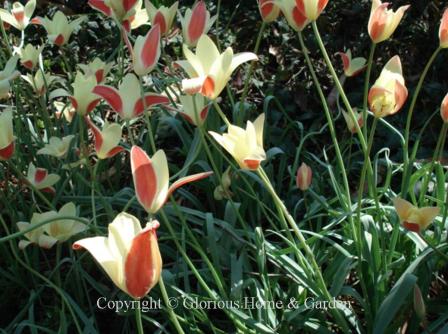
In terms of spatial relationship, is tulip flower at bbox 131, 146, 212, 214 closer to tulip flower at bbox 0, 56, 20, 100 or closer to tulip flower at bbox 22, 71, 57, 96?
tulip flower at bbox 0, 56, 20, 100

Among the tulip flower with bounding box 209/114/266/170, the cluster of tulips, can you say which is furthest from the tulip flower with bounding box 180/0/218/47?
the tulip flower with bounding box 209/114/266/170

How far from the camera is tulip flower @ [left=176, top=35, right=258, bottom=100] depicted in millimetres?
1163

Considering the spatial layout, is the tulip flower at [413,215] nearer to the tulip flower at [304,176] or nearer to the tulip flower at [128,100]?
the tulip flower at [304,176]

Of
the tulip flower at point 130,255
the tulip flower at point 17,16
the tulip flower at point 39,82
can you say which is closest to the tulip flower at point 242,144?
the tulip flower at point 130,255

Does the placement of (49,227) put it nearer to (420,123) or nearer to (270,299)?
(270,299)

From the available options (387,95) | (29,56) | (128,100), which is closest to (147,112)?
(128,100)

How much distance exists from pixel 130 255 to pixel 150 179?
0.54 feet

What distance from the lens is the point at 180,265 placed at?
171 centimetres

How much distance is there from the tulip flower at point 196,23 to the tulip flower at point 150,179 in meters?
0.63

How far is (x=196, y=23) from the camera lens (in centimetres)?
158

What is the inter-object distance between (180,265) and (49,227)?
421 millimetres

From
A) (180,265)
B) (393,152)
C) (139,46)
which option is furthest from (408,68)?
(139,46)

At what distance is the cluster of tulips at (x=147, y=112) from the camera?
2.98ft

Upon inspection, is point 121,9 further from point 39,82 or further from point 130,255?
point 130,255
